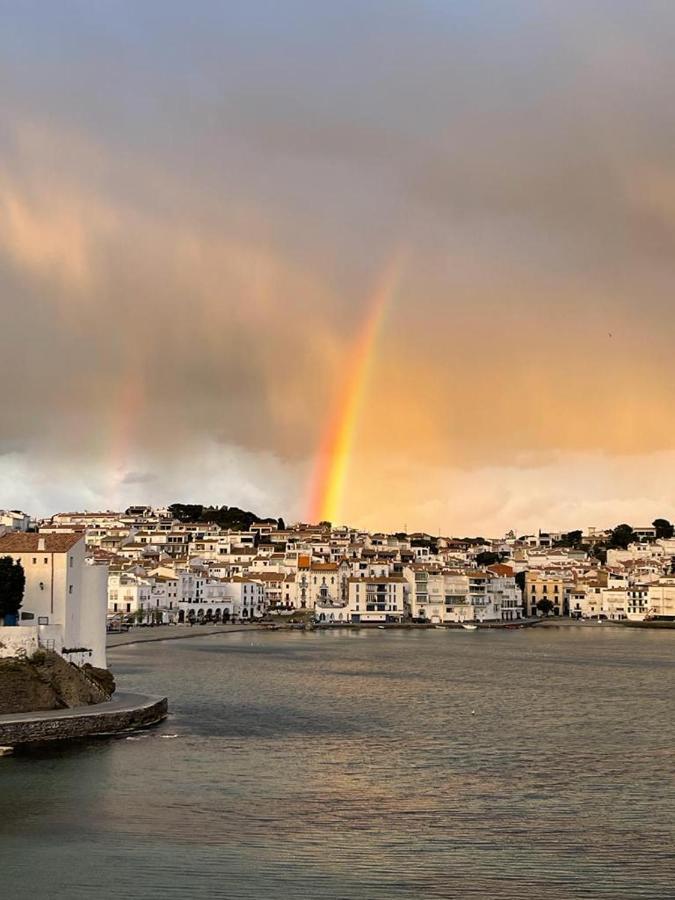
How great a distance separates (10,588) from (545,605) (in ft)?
374

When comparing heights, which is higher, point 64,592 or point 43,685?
point 64,592

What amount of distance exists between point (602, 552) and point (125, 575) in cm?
10730

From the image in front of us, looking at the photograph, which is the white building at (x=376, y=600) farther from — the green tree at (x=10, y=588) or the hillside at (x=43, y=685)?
the hillside at (x=43, y=685)

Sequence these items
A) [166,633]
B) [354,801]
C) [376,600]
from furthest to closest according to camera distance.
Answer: [376,600]
[166,633]
[354,801]

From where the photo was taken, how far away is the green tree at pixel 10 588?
35969mm

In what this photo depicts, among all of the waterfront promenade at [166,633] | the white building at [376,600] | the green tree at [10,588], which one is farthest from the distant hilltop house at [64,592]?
the white building at [376,600]

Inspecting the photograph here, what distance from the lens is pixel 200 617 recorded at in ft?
384

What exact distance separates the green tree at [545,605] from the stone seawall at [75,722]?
114149mm

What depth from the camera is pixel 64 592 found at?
37.4 meters

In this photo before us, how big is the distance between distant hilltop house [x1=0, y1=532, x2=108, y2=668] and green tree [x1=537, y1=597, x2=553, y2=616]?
110 metres

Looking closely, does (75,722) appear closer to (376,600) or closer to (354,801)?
(354,801)

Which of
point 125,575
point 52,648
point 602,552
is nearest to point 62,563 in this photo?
point 52,648

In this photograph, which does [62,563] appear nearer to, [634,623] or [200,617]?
[200,617]

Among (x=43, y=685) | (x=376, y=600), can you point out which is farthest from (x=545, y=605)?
(x=43, y=685)
